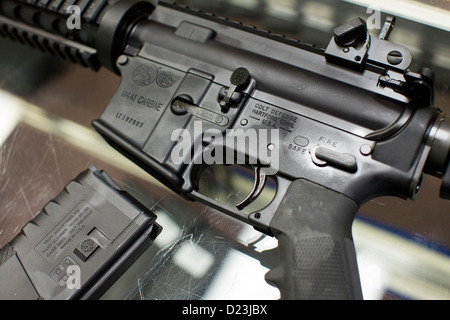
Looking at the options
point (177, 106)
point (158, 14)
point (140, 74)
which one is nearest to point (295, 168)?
point (177, 106)

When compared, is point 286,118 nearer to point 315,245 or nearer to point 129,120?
point 315,245

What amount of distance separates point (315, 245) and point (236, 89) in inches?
18.2

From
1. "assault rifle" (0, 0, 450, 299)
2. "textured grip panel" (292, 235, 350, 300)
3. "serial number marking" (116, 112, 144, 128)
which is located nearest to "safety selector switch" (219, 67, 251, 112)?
"assault rifle" (0, 0, 450, 299)

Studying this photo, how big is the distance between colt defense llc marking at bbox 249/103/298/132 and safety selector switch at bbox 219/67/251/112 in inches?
2.2

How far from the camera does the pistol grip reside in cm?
111

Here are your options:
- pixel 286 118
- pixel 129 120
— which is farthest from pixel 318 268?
pixel 129 120

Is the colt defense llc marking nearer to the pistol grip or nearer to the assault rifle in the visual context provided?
the assault rifle

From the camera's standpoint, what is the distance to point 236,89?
1.31 meters

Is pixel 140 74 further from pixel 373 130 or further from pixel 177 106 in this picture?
pixel 373 130

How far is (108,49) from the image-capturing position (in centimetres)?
151

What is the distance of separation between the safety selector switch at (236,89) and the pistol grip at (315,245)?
279 mm

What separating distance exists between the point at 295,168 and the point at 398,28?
0.67 meters

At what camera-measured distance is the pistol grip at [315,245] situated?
1107mm

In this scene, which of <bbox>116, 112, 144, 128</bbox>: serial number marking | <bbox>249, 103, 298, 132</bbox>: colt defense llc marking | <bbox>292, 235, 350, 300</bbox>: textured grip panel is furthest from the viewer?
Answer: <bbox>116, 112, 144, 128</bbox>: serial number marking
